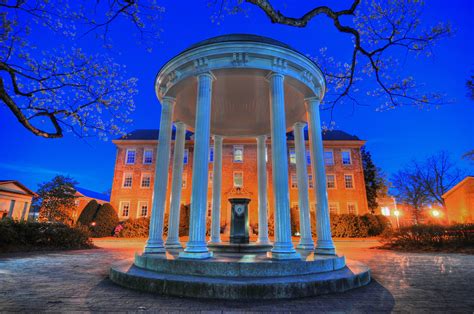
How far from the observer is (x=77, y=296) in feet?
15.9

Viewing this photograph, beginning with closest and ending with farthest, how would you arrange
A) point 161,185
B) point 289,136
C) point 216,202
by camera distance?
point 161,185, point 216,202, point 289,136

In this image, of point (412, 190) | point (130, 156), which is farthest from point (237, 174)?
point (412, 190)

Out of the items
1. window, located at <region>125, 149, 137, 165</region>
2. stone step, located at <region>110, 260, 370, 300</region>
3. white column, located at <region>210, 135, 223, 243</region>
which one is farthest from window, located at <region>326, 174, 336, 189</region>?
stone step, located at <region>110, 260, 370, 300</region>

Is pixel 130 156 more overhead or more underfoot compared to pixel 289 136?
more underfoot

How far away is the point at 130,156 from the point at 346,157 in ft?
92.5

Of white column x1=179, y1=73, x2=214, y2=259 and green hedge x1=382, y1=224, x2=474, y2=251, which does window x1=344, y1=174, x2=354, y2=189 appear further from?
white column x1=179, y1=73, x2=214, y2=259

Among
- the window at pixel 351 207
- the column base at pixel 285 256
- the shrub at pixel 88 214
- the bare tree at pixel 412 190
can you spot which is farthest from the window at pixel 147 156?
the bare tree at pixel 412 190

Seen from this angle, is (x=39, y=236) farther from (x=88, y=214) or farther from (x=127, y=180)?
(x=127, y=180)

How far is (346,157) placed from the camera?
32.1 meters

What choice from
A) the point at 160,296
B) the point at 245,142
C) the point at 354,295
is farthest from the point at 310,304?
the point at 245,142

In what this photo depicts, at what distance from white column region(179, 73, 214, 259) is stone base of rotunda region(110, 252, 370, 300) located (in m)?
0.48

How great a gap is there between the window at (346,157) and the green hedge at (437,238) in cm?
1582

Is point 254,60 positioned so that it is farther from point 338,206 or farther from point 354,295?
point 338,206

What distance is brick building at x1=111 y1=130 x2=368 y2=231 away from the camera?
30.2 meters
